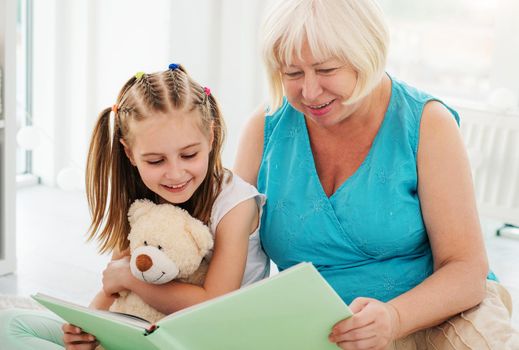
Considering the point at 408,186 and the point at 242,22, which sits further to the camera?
the point at 242,22

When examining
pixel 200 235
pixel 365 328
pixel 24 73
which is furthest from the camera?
pixel 24 73

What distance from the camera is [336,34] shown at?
4.85 feet

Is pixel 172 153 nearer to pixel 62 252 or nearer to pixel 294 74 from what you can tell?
pixel 294 74

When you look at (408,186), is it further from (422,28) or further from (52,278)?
(422,28)

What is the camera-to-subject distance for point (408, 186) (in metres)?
1.59

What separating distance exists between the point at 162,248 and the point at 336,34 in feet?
1.65

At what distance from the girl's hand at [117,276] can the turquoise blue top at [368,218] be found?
313 millimetres

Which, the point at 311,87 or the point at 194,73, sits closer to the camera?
the point at 311,87

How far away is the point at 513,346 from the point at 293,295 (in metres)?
0.43

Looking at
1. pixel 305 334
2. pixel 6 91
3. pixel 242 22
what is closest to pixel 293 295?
pixel 305 334

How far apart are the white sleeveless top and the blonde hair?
0.05 ft

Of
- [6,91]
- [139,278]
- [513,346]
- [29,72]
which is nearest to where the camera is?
[513,346]

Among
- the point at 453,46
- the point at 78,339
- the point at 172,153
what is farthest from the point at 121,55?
the point at 78,339

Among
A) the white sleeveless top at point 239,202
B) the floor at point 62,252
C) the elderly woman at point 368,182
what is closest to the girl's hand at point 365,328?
the elderly woman at point 368,182
